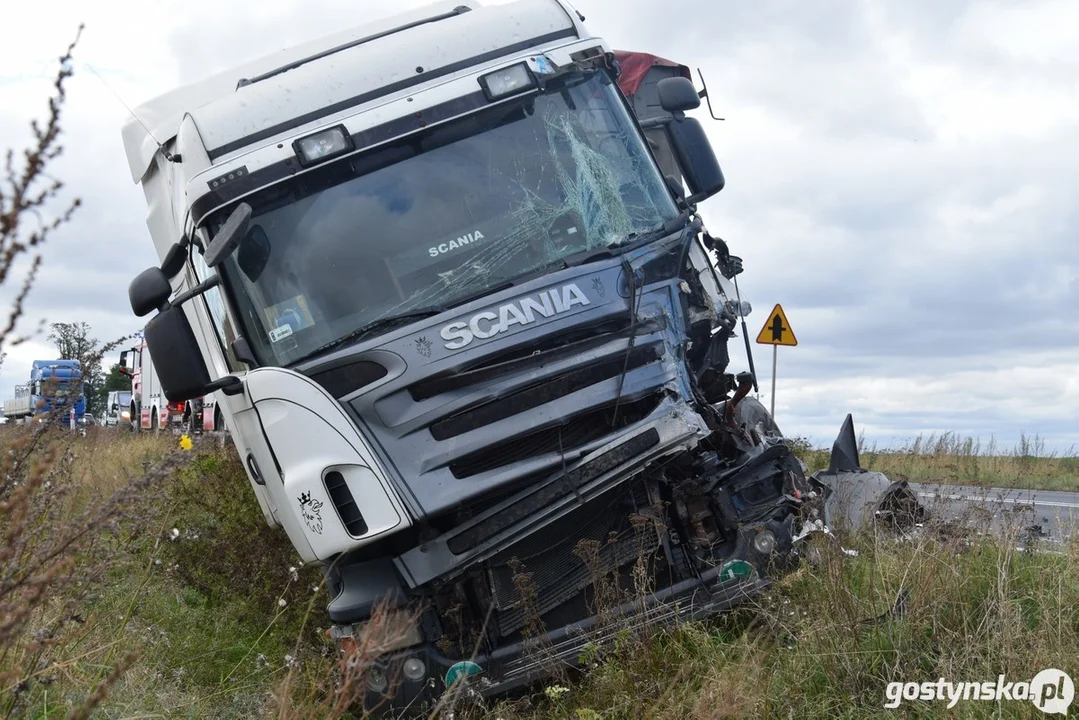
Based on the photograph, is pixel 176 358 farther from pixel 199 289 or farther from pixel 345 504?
pixel 345 504

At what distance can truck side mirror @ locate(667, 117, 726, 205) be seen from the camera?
21.9 ft

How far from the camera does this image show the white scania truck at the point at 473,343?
5223mm

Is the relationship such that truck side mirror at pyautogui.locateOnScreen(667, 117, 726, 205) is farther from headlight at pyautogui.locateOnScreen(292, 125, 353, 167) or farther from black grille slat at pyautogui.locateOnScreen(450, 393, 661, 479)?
headlight at pyautogui.locateOnScreen(292, 125, 353, 167)

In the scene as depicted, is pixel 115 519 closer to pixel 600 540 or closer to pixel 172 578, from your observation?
pixel 600 540

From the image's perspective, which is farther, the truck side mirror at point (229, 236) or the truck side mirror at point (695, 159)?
the truck side mirror at point (695, 159)

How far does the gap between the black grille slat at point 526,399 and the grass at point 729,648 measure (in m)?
1.17

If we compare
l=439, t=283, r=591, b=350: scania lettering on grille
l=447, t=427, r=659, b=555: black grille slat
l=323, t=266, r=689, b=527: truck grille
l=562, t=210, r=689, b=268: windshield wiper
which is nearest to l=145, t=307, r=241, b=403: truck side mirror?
l=323, t=266, r=689, b=527: truck grille

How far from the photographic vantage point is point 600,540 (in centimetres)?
564

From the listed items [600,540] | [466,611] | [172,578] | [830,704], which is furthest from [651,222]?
[172,578]

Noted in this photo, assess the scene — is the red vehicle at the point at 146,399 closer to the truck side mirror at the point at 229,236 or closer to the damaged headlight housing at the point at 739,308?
the damaged headlight housing at the point at 739,308

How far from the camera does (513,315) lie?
536cm

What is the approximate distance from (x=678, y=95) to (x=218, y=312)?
2968mm

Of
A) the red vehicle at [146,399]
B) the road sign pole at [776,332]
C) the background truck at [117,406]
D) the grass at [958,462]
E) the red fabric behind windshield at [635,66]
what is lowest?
the grass at [958,462]

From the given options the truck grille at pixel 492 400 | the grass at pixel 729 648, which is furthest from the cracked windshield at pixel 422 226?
the grass at pixel 729 648
